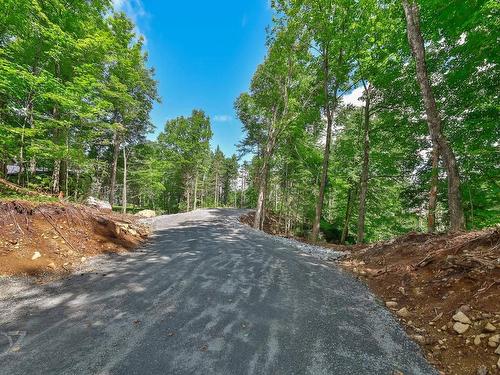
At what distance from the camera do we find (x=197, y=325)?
3352mm

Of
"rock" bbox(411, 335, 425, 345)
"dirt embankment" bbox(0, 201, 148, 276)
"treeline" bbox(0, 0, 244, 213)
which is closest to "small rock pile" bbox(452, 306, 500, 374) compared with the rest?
"rock" bbox(411, 335, 425, 345)

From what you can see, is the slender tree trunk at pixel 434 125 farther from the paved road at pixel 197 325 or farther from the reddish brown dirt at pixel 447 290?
the paved road at pixel 197 325

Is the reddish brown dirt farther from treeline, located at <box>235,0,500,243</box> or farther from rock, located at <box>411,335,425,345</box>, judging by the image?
treeline, located at <box>235,0,500,243</box>

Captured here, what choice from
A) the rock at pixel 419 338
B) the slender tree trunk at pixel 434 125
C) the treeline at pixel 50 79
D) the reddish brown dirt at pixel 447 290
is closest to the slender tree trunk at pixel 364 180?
the slender tree trunk at pixel 434 125

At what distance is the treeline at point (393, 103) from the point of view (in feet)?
23.2

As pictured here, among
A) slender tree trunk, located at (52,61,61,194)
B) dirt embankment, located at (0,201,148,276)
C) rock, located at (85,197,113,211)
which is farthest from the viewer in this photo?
rock, located at (85,197,113,211)

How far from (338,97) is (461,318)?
12025mm

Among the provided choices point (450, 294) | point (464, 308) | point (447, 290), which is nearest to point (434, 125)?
point (447, 290)

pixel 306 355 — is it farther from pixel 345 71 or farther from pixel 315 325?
pixel 345 71

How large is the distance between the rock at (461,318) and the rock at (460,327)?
0.17 feet

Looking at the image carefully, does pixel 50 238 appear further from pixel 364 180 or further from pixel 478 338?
pixel 364 180

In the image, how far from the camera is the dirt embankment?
16.3 ft

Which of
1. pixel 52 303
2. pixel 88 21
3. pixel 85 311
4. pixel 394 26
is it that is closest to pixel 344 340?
pixel 85 311

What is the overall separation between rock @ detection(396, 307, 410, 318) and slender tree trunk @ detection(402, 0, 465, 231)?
3553mm
